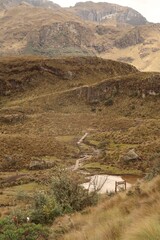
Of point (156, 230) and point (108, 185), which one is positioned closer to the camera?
point (156, 230)

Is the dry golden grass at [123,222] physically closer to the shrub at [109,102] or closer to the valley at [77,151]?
the valley at [77,151]

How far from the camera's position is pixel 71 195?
17234mm

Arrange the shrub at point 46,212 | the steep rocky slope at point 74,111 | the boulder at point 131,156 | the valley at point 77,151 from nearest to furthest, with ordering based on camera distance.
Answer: the valley at point 77,151, the shrub at point 46,212, the boulder at point 131,156, the steep rocky slope at point 74,111

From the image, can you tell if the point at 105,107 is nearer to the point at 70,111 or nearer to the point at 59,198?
the point at 70,111

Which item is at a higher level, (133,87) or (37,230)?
(37,230)

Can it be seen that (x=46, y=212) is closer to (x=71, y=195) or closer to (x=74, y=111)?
(x=71, y=195)

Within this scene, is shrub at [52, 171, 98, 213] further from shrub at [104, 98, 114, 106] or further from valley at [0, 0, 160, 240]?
shrub at [104, 98, 114, 106]

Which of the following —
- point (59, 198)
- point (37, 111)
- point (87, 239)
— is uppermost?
point (87, 239)

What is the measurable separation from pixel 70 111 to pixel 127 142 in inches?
1225

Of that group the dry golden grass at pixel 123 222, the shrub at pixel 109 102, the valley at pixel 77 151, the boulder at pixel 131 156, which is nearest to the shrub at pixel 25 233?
the valley at pixel 77 151

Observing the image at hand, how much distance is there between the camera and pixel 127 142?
55.1 m

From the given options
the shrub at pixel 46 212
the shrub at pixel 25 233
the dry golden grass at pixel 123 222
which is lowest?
the shrub at pixel 46 212

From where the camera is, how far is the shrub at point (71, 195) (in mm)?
17094

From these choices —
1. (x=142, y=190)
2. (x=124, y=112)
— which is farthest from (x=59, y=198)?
(x=124, y=112)
